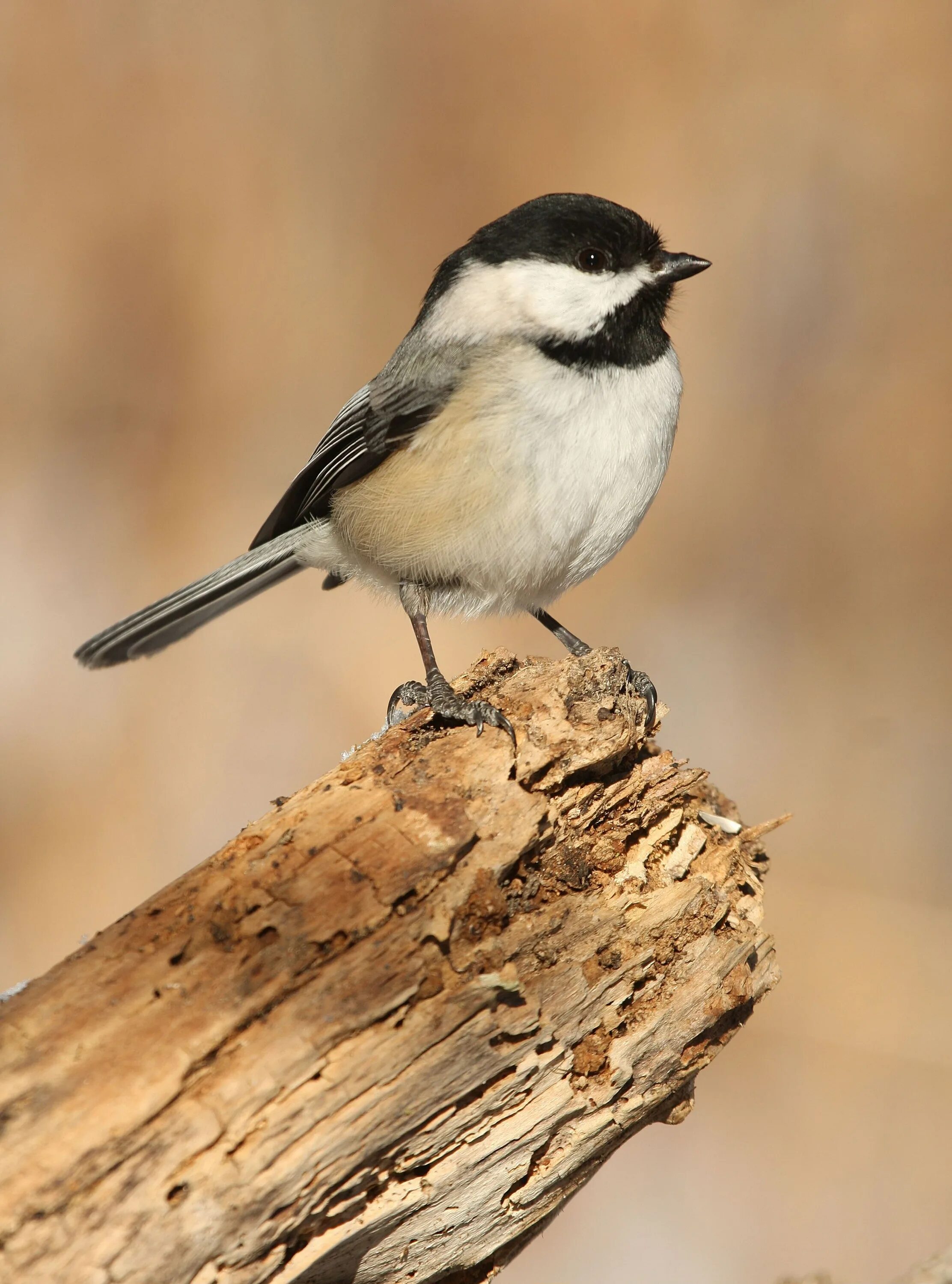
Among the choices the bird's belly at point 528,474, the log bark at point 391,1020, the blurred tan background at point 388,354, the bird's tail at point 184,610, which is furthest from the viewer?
the blurred tan background at point 388,354

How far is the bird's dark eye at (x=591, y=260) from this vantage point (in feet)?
8.69

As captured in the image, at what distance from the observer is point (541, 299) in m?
2.65

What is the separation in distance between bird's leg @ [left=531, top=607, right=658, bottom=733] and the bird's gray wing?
2.06 feet

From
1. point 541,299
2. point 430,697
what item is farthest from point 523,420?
point 430,697

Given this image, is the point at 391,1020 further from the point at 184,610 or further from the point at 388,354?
the point at 388,354

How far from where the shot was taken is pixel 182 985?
1.57 m

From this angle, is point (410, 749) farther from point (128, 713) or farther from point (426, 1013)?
point (128, 713)

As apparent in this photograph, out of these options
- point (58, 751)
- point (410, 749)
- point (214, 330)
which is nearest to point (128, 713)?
point (58, 751)

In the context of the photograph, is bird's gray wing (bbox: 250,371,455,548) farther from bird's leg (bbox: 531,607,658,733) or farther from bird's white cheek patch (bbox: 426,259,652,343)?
bird's leg (bbox: 531,607,658,733)

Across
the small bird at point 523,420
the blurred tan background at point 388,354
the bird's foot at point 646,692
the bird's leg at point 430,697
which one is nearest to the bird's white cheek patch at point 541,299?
the small bird at point 523,420

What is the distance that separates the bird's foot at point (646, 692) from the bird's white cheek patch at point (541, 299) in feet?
2.62

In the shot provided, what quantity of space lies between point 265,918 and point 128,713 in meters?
3.00

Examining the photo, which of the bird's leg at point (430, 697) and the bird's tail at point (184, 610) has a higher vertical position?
the bird's tail at point (184, 610)

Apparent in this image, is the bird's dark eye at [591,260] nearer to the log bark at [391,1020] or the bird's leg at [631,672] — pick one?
the bird's leg at [631,672]
